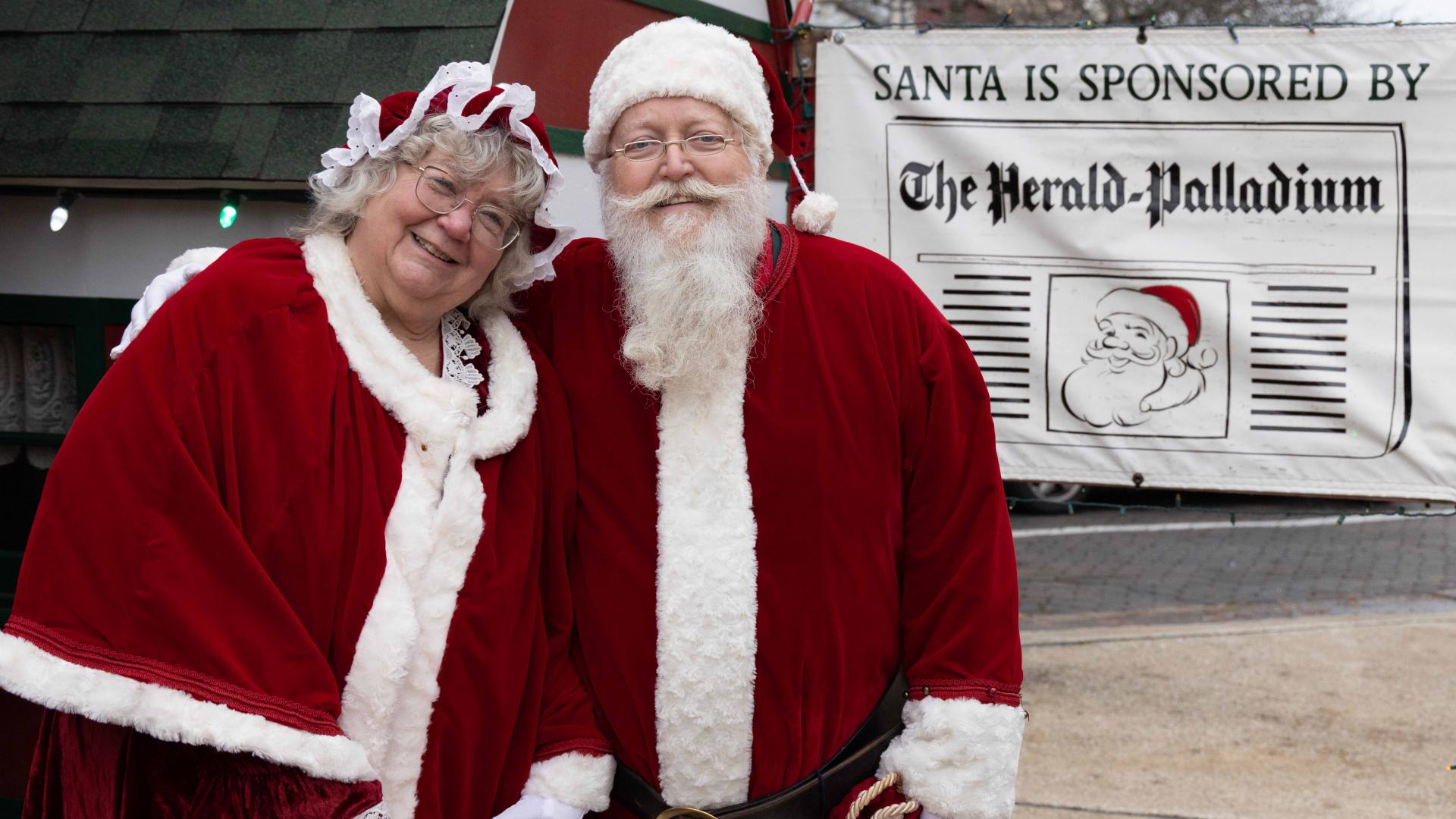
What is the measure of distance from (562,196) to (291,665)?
157cm

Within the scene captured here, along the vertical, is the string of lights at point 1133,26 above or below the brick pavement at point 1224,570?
above

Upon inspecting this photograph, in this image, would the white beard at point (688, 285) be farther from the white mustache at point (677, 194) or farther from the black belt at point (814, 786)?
the black belt at point (814, 786)

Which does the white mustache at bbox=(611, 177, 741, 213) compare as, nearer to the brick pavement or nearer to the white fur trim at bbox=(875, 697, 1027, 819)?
the white fur trim at bbox=(875, 697, 1027, 819)

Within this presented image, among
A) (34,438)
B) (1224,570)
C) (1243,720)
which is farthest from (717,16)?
(1224,570)

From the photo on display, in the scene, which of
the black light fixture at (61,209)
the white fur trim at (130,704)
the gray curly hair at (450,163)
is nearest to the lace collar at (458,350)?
the gray curly hair at (450,163)

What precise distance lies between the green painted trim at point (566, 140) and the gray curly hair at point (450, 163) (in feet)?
2.97

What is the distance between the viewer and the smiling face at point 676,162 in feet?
7.39

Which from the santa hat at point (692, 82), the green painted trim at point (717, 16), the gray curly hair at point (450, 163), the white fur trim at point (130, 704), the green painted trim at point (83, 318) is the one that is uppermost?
the green painted trim at point (717, 16)

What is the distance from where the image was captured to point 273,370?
1.89 m

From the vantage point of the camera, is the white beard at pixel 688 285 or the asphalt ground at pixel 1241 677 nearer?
the white beard at pixel 688 285

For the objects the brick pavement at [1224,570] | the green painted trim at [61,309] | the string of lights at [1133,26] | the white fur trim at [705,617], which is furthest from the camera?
the brick pavement at [1224,570]

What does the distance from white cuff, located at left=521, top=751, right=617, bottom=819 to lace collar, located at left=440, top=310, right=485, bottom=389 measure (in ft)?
2.15

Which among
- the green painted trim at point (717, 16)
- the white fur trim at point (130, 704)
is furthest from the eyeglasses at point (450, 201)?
the green painted trim at point (717, 16)

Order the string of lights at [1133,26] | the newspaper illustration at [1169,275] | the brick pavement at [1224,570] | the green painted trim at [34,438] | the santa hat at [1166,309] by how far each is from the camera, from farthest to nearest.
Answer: the brick pavement at [1224,570] → the santa hat at [1166,309] → the newspaper illustration at [1169,275] → the string of lights at [1133,26] → the green painted trim at [34,438]
